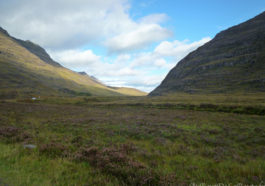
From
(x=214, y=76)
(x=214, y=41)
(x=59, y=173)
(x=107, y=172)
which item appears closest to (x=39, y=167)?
(x=59, y=173)

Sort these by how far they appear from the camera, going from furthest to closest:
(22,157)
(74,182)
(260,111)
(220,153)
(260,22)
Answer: (260,22) < (260,111) < (220,153) < (22,157) < (74,182)

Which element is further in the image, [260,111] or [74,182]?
[260,111]

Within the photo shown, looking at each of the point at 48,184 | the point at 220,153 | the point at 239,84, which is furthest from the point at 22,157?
the point at 239,84

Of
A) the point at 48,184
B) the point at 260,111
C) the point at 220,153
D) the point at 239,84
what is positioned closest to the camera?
the point at 48,184

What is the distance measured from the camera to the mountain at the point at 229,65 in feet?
305

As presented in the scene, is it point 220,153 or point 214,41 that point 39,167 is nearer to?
point 220,153

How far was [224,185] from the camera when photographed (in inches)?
194

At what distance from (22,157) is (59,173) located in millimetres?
2690

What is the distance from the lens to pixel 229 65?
389 ft

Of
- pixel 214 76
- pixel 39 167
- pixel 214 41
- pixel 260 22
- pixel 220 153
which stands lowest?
pixel 220 153

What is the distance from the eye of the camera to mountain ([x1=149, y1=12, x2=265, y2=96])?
3661 inches

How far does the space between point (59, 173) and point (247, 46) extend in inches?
6514

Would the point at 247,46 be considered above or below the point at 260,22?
below

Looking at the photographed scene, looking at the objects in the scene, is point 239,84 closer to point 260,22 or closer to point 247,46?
point 247,46
